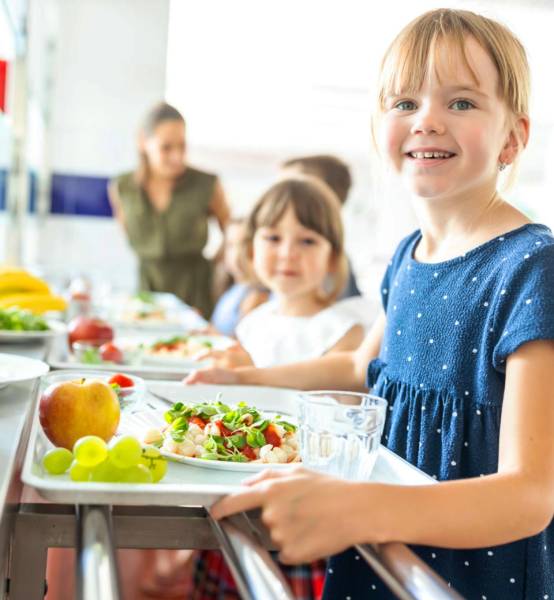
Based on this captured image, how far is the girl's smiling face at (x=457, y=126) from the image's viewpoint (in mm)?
1092

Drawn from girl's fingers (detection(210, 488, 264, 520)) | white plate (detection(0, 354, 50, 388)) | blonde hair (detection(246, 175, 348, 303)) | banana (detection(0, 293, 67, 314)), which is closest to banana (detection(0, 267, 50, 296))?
banana (detection(0, 293, 67, 314))

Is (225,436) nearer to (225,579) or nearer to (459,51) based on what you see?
(459,51)

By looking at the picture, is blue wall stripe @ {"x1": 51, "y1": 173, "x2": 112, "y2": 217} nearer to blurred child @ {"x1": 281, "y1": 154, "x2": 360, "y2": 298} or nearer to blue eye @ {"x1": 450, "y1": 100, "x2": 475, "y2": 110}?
blurred child @ {"x1": 281, "y1": 154, "x2": 360, "y2": 298}

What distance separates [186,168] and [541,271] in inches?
137

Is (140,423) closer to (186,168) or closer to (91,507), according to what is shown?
(91,507)

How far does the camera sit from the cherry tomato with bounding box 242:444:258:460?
0.90 m

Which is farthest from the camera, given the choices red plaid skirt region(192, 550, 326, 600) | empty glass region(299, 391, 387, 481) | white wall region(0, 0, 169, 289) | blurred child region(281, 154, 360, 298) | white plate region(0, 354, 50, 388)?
white wall region(0, 0, 169, 289)

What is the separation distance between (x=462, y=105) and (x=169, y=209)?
3.33 metres

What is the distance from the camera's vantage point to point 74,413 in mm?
877

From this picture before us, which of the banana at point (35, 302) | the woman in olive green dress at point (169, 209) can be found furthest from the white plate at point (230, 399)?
the woman in olive green dress at point (169, 209)

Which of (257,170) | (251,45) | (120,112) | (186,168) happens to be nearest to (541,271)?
(186,168)

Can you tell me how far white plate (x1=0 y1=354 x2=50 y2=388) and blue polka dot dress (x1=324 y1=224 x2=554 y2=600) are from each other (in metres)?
0.45

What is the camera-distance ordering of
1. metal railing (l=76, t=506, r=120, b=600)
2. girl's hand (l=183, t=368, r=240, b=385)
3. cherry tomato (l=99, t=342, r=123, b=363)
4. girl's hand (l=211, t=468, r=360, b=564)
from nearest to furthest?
1. metal railing (l=76, t=506, r=120, b=600)
2. girl's hand (l=211, t=468, r=360, b=564)
3. girl's hand (l=183, t=368, r=240, b=385)
4. cherry tomato (l=99, t=342, r=123, b=363)

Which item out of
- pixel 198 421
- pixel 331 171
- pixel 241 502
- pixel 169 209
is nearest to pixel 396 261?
pixel 198 421
